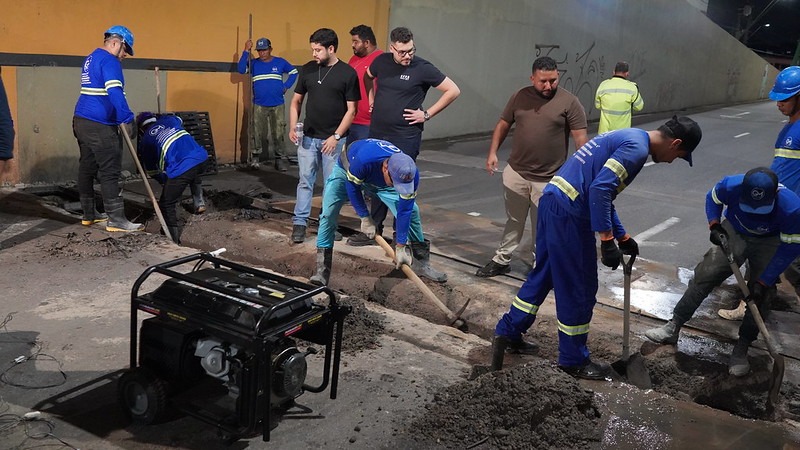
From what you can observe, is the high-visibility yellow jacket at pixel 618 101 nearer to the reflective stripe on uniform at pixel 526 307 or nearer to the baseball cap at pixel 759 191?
the baseball cap at pixel 759 191

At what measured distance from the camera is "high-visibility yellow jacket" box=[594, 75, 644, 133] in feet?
31.3

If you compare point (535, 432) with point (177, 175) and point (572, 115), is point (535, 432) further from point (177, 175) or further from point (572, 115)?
point (177, 175)

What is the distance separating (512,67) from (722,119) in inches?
372

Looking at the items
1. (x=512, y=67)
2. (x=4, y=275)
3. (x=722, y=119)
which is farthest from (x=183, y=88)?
(x=722, y=119)

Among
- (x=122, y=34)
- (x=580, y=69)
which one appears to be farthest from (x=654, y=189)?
(x=580, y=69)

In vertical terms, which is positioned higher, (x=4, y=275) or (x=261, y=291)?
(x=261, y=291)

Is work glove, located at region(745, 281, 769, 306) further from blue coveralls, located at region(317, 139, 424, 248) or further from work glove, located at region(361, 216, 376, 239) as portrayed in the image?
work glove, located at region(361, 216, 376, 239)

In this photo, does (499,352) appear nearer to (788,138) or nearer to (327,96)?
(788,138)

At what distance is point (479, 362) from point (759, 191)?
6.96 ft

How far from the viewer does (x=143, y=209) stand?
7.83 meters

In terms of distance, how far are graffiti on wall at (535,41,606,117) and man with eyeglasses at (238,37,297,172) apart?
28.6 ft

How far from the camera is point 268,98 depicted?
33.8 ft

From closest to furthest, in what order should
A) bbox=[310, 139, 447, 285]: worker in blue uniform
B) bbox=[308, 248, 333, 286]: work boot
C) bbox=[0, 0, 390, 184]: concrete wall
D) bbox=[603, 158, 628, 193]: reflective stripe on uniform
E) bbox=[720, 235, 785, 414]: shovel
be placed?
bbox=[603, 158, 628, 193]: reflective stripe on uniform, bbox=[720, 235, 785, 414]: shovel, bbox=[310, 139, 447, 285]: worker in blue uniform, bbox=[308, 248, 333, 286]: work boot, bbox=[0, 0, 390, 184]: concrete wall

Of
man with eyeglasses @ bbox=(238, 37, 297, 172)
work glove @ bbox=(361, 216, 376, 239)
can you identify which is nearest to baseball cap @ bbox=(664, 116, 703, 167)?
work glove @ bbox=(361, 216, 376, 239)
